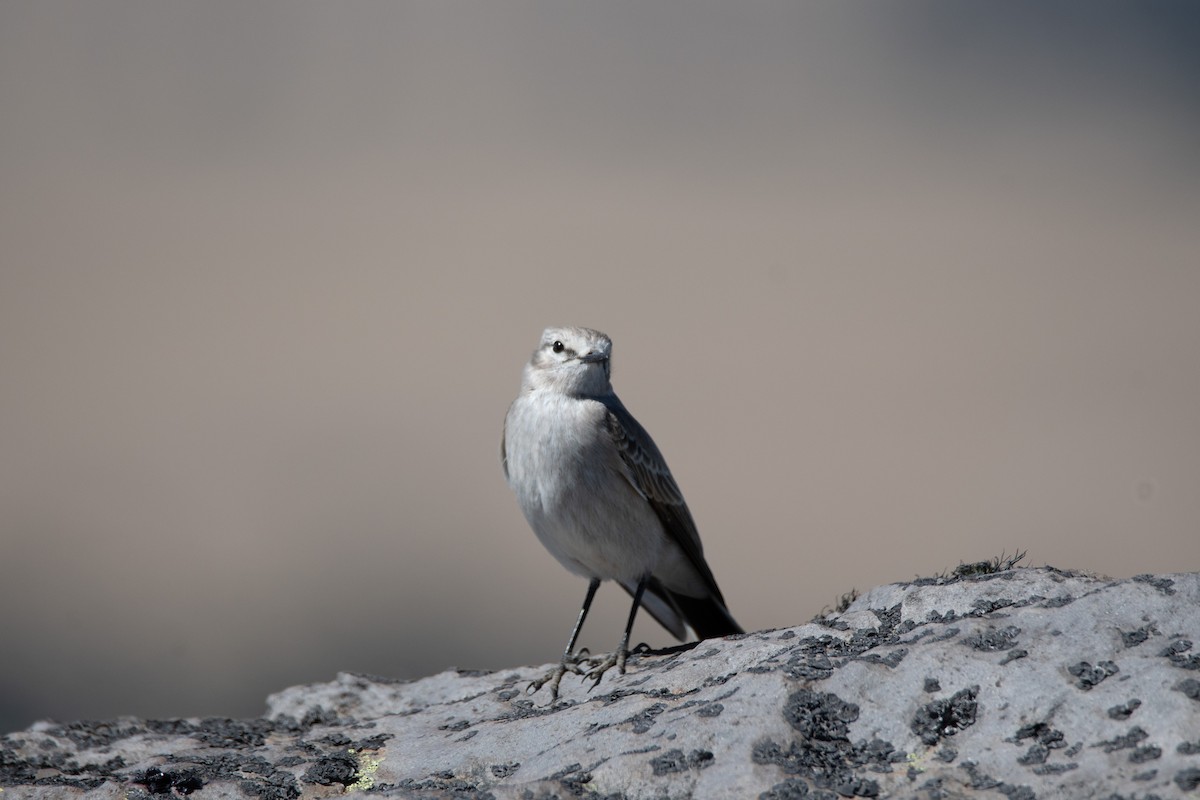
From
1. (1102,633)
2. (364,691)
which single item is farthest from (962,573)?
(364,691)

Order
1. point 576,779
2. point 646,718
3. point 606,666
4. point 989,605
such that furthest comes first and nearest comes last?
point 606,666
point 989,605
point 646,718
point 576,779

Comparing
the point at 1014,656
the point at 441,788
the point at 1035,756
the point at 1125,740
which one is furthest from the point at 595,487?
the point at 1125,740

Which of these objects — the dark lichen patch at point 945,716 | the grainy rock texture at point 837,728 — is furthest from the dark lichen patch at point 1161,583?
the dark lichen patch at point 945,716

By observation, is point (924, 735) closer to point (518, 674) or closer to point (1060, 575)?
point (1060, 575)

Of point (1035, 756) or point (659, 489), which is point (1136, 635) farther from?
point (659, 489)

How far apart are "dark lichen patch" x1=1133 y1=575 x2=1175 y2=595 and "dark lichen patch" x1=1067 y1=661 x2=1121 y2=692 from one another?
53 cm

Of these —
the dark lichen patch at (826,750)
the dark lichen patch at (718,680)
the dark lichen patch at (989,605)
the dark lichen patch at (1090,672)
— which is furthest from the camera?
Result: the dark lichen patch at (989,605)

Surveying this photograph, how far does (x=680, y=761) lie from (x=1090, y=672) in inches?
51.9

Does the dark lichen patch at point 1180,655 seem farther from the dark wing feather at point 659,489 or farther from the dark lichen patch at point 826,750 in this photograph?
the dark wing feather at point 659,489

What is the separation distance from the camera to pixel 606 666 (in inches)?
219

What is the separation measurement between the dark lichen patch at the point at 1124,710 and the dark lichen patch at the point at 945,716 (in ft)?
1.38

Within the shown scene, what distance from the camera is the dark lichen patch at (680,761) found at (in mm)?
3641

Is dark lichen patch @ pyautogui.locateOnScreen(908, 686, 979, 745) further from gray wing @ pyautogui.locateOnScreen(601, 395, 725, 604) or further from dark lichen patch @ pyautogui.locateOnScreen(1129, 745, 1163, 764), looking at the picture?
gray wing @ pyautogui.locateOnScreen(601, 395, 725, 604)

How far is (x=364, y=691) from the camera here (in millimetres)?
6195
